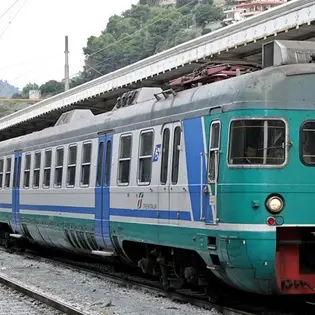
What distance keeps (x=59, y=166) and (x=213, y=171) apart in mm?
7176

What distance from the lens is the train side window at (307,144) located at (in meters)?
9.30

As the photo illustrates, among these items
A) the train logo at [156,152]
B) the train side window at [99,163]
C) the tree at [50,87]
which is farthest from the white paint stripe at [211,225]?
the tree at [50,87]

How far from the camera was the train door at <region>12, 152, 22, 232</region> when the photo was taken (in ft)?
64.6

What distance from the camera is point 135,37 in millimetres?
90000

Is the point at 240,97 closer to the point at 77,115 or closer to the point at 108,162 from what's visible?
the point at 108,162

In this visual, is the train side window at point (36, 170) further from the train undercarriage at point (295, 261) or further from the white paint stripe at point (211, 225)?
the train undercarriage at point (295, 261)

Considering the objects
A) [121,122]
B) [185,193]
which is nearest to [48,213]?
[121,122]

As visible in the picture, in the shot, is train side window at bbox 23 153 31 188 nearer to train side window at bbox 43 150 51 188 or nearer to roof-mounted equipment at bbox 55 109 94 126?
train side window at bbox 43 150 51 188

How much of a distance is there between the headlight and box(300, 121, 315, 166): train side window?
0.58 m

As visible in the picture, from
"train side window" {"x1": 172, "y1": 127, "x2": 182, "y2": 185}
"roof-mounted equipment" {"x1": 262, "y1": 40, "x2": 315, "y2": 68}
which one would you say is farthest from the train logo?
"roof-mounted equipment" {"x1": 262, "y1": 40, "x2": 315, "y2": 68}

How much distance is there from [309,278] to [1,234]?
15552mm

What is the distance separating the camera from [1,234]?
76.7ft

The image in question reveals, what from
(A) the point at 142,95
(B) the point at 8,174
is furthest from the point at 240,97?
(B) the point at 8,174

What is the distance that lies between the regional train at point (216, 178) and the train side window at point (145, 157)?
2 centimetres
